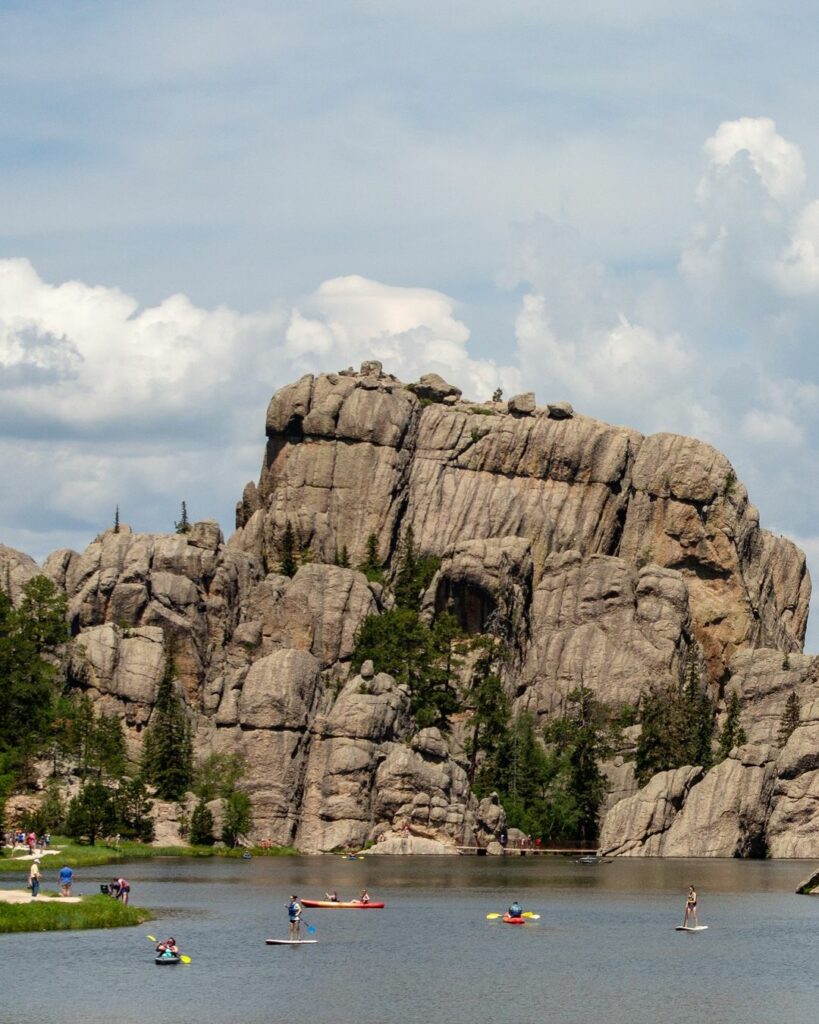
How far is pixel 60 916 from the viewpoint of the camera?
323ft

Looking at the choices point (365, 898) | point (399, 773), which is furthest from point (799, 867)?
point (365, 898)

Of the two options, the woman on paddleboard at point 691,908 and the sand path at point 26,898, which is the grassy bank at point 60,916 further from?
the woman on paddleboard at point 691,908

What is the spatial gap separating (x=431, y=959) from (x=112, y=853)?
233ft

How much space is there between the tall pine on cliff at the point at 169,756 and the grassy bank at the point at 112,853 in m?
7.78

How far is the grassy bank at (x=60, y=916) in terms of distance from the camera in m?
97.4

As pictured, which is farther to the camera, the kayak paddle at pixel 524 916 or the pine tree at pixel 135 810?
the pine tree at pixel 135 810

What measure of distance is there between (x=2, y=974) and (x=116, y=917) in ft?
60.7

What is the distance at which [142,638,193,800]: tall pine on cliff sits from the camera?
184 meters

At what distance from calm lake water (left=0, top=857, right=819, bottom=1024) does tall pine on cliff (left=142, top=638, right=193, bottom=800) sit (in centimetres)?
3949

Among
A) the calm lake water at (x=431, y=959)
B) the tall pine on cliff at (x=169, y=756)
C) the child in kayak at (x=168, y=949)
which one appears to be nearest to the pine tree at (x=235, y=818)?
the tall pine on cliff at (x=169, y=756)

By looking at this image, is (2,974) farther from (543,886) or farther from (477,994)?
(543,886)

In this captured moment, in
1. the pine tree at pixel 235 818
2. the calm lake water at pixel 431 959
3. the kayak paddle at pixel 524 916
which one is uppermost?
the pine tree at pixel 235 818

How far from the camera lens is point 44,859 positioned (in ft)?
459

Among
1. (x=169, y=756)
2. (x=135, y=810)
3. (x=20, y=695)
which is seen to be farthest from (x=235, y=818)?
(x=20, y=695)
